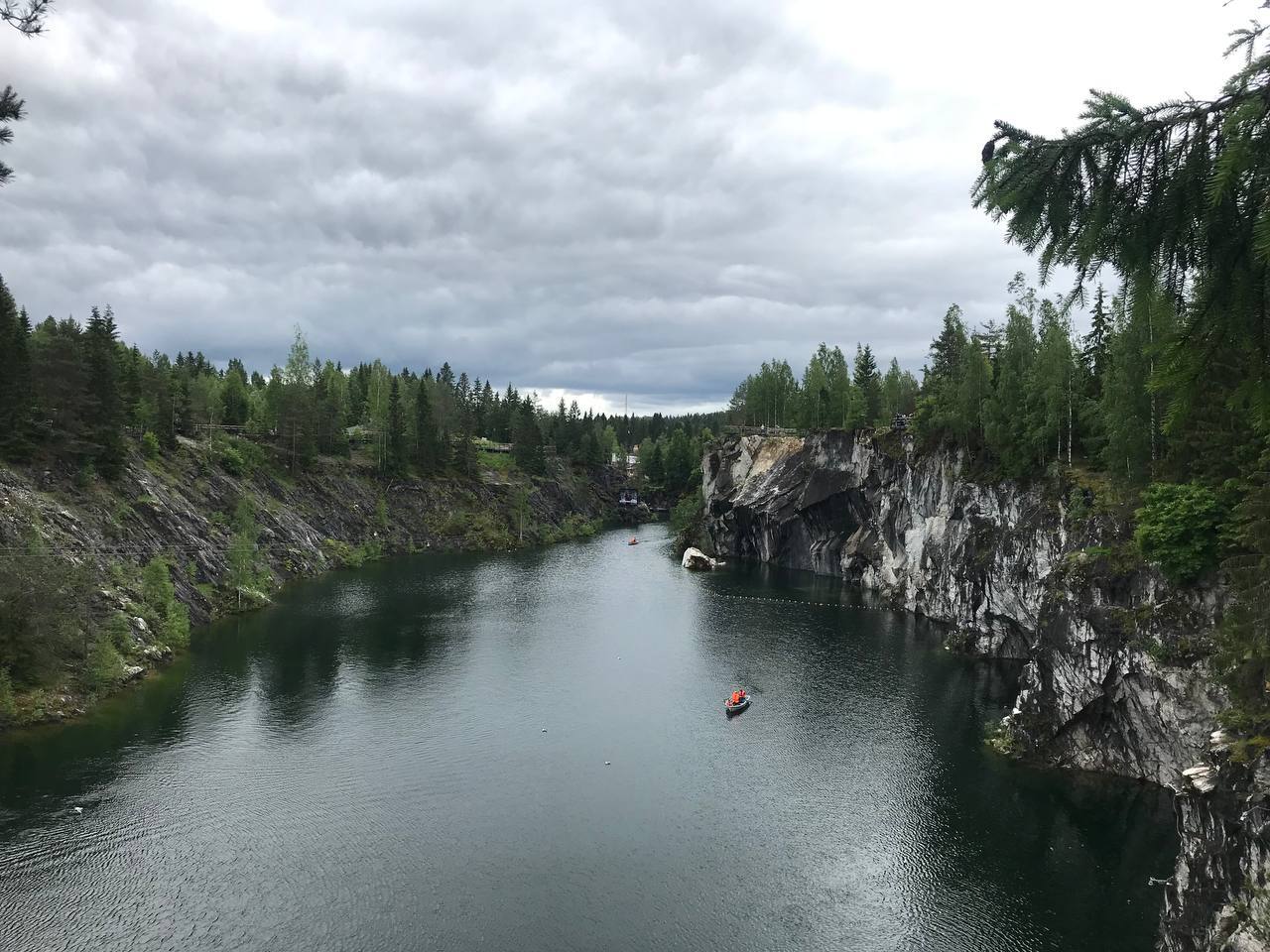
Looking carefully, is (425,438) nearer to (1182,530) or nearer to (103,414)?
(103,414)

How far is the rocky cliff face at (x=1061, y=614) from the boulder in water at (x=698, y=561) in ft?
55.1

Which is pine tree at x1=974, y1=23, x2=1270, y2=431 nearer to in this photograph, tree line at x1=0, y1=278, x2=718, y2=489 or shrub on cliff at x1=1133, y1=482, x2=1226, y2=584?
shrub on cliff at x1=1133, y1=482, x2=1226, y2=584

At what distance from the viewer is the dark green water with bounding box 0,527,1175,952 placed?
3297 cm

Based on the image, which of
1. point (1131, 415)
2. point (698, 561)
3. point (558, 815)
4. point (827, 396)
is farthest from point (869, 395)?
point (558, 815)

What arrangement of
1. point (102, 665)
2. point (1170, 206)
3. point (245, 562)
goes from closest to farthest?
point (1170, 206) → point (102, 665) → point (245, 562)

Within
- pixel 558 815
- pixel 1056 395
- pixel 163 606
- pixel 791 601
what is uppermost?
pixel 1056 395

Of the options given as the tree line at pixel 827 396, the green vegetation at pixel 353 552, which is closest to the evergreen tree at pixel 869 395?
the tree line at pixel 827 396

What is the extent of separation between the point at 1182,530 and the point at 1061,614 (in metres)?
10.4

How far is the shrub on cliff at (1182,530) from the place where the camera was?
37.9m

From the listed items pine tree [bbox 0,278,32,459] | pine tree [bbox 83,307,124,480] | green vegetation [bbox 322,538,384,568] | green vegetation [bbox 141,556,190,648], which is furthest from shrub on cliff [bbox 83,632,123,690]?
green vegetation [bbox 322,538,384,568]

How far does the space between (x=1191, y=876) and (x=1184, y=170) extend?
29325mm

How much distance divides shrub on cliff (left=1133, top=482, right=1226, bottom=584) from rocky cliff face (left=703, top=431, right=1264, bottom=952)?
1.70m

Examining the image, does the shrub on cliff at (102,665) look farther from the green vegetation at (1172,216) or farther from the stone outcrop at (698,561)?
the stone outcrop at (698,561)

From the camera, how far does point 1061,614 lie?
46969 mm
